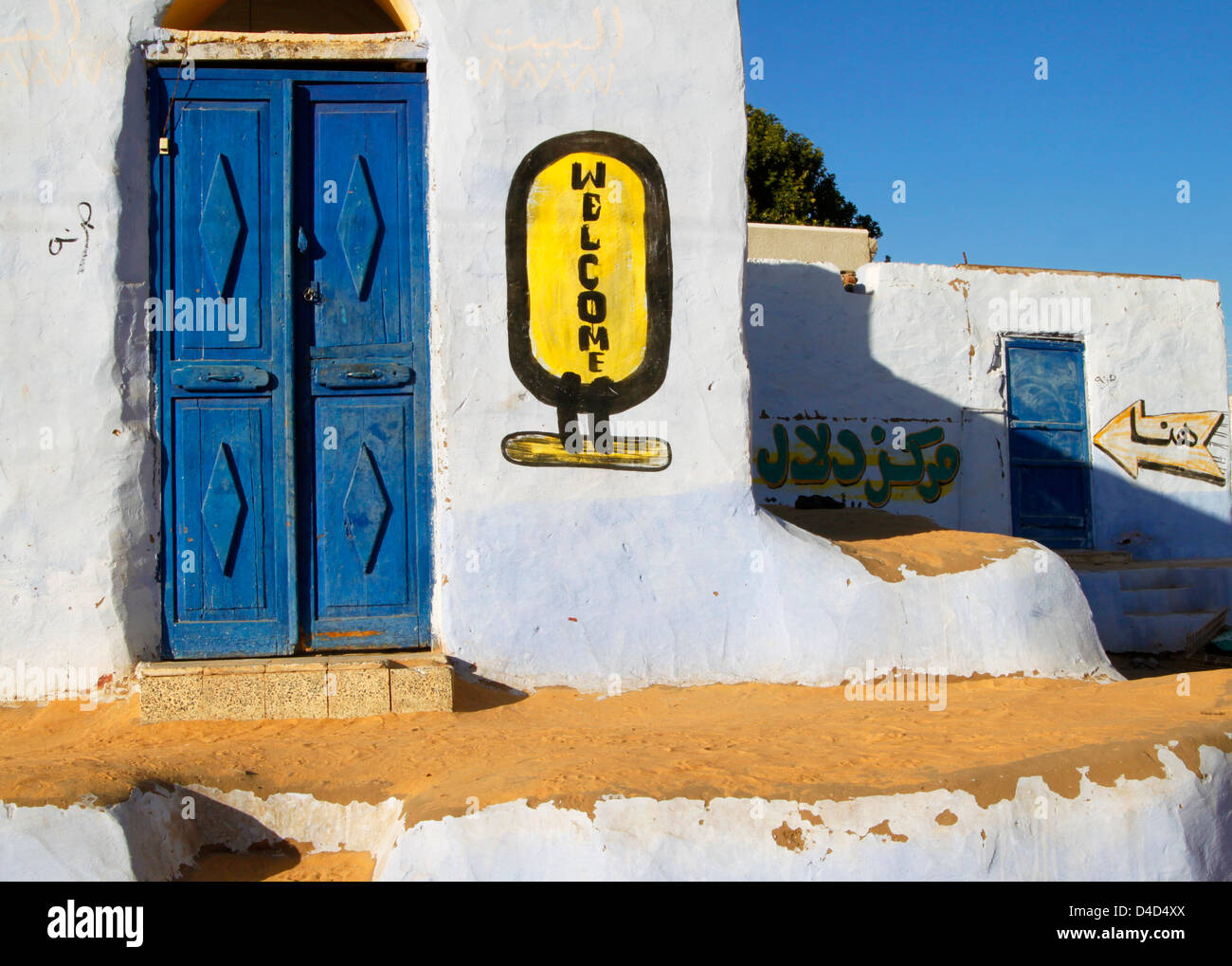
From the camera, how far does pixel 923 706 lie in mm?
4152

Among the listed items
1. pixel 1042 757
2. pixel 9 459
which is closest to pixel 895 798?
pixel 1042 757

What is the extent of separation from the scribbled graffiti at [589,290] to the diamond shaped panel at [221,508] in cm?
131

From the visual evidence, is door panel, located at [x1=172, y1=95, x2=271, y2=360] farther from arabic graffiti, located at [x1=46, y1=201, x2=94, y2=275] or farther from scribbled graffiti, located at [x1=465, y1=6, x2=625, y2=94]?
scribbled graffiti, located at [x1=465, y1=6, x2=625, y2=94]

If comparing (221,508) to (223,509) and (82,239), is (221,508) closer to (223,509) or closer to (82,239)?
(223,509)

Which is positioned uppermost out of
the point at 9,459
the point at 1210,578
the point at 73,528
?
the point at 9,459

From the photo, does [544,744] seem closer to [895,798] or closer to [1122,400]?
[895,798]

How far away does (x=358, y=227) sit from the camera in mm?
4641

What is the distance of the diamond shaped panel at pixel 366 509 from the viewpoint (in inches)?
180

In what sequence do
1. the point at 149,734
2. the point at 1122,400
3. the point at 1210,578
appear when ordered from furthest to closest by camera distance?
the point at 1122,400 → the point at 1210,578 → the point at 149,734

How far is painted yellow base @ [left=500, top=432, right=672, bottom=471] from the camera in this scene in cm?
453

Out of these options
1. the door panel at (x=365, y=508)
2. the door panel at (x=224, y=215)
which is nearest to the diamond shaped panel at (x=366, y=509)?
the door panel at (x=365, y=508)

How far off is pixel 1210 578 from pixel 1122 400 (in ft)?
7.97

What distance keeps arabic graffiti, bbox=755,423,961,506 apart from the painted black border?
16.1ft

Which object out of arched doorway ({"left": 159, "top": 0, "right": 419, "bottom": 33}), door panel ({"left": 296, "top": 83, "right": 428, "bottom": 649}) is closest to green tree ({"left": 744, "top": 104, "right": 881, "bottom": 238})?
arched doorway ({"left": 159, "top": 0, "right": 419, "bottom": 33})
